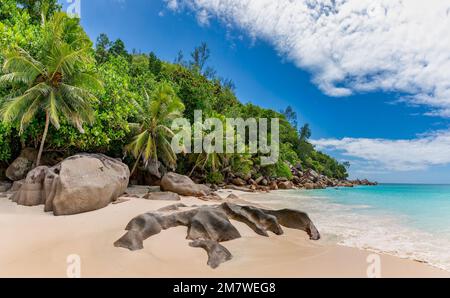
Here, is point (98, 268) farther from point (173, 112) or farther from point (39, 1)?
point (39, 1)

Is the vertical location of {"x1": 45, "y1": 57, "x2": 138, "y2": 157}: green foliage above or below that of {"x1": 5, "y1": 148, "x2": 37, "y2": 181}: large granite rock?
above

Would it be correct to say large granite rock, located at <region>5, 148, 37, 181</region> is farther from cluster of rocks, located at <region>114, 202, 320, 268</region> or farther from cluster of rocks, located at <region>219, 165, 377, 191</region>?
cluster of rocks, located at <region>219, 165, 377, 191</region>

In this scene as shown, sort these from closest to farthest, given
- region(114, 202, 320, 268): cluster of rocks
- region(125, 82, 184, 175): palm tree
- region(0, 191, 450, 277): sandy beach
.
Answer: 1. region(0, 191, 450, 277): sandy beach
2. region(114, 202, 320, 268): cluster of rocks
3. region(125, 82, 184, 175): palm tree

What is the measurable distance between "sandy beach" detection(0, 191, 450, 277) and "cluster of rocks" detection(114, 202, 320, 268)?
17 centimetres

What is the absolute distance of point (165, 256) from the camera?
5.41 m

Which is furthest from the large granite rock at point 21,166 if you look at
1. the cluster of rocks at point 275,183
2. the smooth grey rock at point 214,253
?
the cluster of rocks at point 275,183

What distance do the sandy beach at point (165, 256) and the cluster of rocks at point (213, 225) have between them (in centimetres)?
17

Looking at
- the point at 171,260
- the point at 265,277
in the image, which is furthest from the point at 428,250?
the point at 171,260

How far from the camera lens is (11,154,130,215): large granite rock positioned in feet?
28.2

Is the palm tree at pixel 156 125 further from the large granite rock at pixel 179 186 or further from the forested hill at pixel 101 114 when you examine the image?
the large granite rock at pixel 179 186

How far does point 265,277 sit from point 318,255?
189 centimetres

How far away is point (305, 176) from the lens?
1855 inches

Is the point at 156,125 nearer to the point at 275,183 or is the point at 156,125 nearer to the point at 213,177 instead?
the point at 213,177

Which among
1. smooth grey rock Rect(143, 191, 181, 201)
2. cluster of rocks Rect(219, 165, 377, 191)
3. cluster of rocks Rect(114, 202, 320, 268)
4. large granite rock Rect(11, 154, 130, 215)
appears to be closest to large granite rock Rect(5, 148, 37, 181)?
large granite rock Rect(11, 154, 130, 215)
